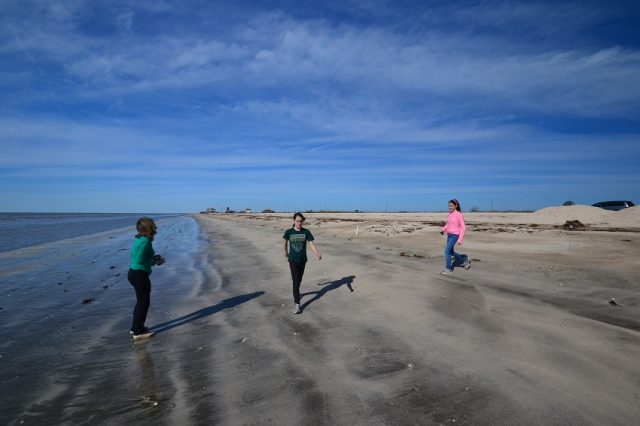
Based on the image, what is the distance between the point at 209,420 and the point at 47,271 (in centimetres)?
1591

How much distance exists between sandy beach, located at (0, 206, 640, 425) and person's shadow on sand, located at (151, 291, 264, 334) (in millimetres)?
62

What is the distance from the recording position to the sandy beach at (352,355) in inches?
172

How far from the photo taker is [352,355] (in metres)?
5.96

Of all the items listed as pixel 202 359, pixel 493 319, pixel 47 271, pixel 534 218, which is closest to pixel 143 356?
pixel 202 359

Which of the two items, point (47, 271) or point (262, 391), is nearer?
point (262, 391)

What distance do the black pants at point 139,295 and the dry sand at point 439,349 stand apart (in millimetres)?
1722

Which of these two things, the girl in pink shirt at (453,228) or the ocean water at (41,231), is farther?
the ocean water at (41,231)

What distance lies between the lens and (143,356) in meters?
6.47

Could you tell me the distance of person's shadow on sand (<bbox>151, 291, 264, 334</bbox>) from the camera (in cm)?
822

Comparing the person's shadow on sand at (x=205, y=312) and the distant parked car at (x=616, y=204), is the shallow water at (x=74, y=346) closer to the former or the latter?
the person's shadow on sand at (x=205, y=312)

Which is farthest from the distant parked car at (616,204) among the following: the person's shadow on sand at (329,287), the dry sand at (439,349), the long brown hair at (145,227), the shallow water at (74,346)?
the long brown hair at (145,227)

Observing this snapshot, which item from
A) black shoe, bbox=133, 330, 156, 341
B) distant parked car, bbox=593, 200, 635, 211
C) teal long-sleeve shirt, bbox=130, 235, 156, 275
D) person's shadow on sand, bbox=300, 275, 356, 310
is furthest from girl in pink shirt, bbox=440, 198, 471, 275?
distant parked car, bbox=593, 200, 635, 211

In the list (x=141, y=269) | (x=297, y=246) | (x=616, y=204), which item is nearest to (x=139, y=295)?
(x=141, y=269)

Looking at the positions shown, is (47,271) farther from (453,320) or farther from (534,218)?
(534,218)
